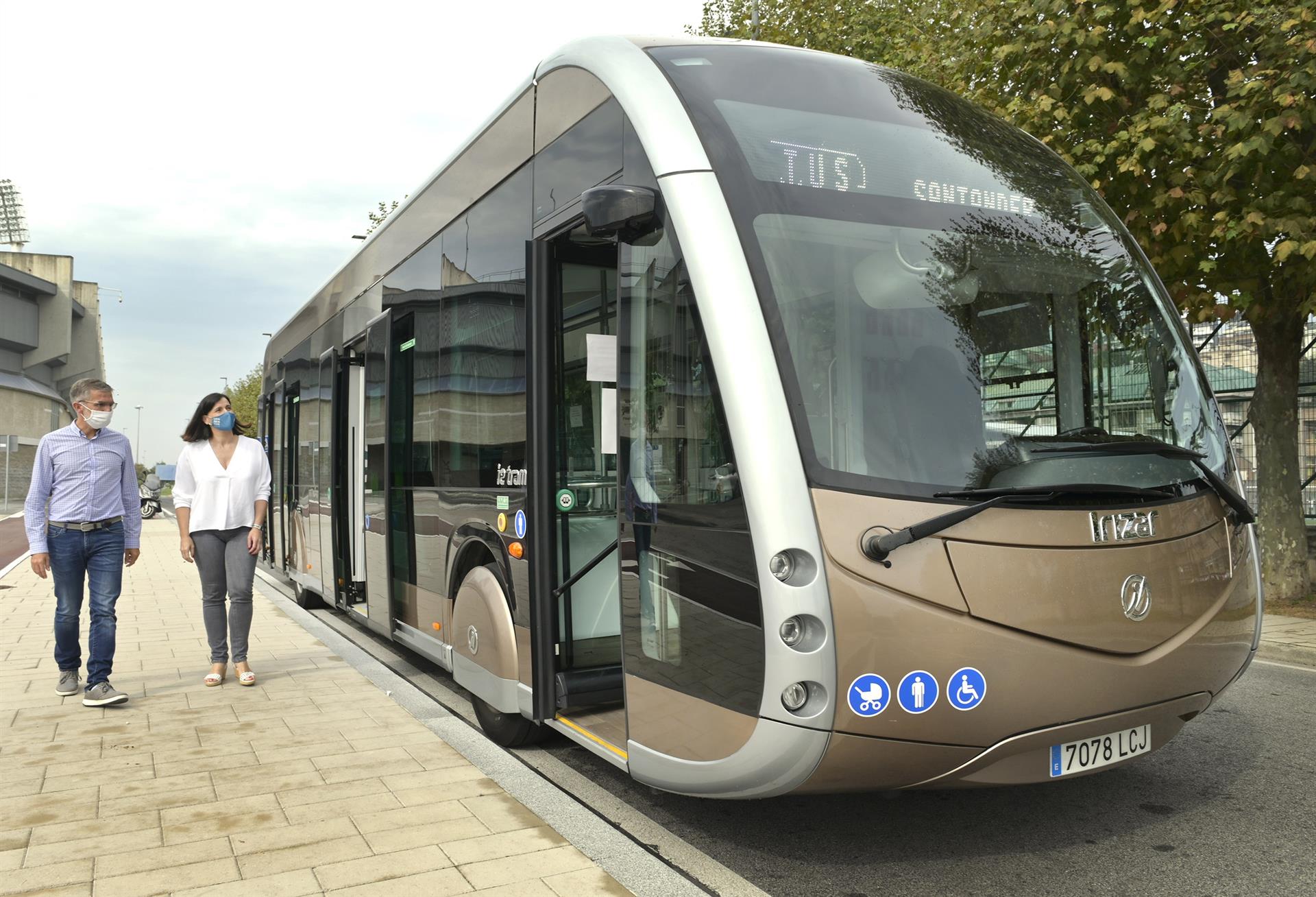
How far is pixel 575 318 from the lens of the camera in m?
5.21

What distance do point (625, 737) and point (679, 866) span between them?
0.54 meters

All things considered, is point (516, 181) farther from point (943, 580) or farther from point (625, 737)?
point (943, 580)

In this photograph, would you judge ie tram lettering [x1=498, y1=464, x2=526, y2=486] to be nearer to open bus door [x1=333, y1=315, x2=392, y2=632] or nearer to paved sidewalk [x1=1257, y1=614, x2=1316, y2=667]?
open bus door [x1=333, y1=315, x2=392, y2=632]

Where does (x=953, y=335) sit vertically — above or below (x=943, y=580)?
above

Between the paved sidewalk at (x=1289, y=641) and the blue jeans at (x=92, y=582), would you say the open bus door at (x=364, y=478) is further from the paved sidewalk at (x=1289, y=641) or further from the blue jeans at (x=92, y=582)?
the paved sidewalk at (x=1289, y=641)

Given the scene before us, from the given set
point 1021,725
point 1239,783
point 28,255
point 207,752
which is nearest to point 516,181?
point 207,752

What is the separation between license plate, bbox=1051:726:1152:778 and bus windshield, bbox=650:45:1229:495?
88 cm

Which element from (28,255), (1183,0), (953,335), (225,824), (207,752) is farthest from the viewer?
(28,255)

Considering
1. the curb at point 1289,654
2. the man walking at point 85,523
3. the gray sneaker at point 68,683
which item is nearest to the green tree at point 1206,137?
the curb at point 1289,654

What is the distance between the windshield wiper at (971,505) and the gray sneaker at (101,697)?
501cm

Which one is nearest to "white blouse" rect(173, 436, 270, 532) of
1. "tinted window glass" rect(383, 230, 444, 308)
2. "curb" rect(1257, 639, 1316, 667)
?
"tinted window glass" rect(383, 230, 444, 308)

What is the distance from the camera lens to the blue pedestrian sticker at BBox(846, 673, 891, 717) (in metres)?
3.49

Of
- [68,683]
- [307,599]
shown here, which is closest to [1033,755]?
[68,683]

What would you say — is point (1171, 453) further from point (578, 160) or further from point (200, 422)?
point (200, 422)
